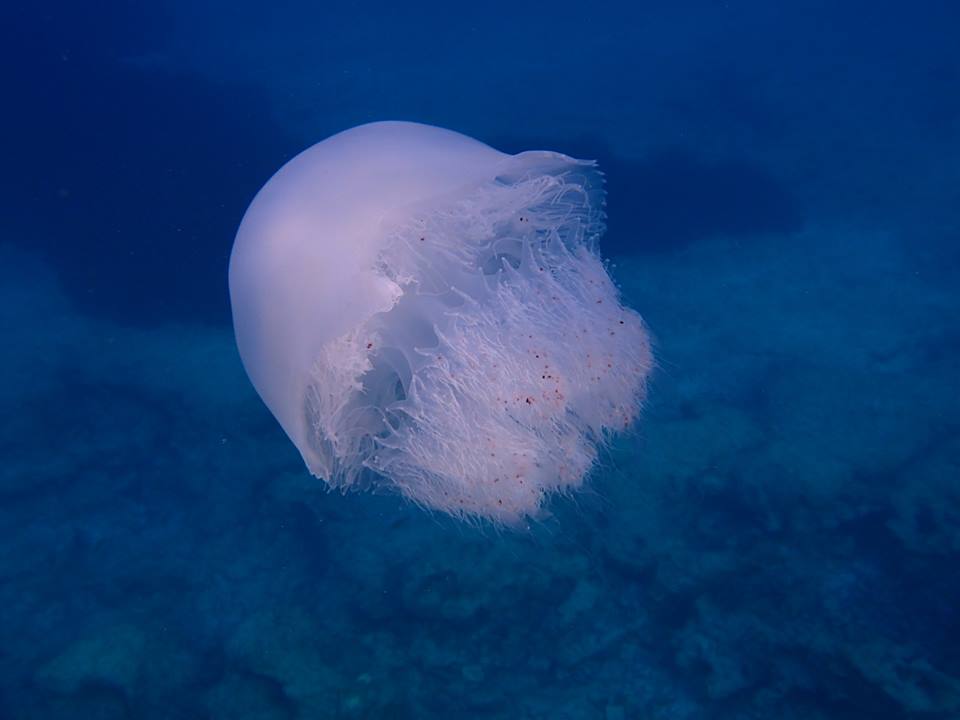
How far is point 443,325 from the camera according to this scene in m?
3.94

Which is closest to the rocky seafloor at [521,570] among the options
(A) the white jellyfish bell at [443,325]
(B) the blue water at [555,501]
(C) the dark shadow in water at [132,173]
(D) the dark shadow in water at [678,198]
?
(B) the blue water at [555,501]

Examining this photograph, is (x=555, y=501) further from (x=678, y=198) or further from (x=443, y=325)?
(x=678, y=198)

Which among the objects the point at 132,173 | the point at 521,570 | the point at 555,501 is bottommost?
the point at 521,570

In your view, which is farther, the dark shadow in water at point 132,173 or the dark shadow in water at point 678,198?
the dark shadow in water at point 678,198

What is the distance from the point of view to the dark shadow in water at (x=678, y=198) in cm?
1079

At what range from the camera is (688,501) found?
5371 mm

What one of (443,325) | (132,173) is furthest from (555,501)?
(132,173)

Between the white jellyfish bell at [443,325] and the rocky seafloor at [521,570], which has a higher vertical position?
the white jellyfish bell at [443,325]

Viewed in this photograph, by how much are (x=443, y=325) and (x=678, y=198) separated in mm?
8866

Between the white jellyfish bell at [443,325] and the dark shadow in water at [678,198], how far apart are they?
642 cm

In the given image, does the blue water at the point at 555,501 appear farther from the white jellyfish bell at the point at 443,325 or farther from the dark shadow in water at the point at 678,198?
the white jellyfish bell at the point at 443,325

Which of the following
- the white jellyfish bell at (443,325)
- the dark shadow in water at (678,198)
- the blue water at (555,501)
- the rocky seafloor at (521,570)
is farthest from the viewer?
the dark shadow in water at (678,198)

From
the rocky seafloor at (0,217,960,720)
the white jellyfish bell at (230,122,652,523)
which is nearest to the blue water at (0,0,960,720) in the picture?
the rocky seafloor at (0,217,960,720)

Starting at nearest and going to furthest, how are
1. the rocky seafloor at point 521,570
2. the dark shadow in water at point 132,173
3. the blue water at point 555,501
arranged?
the rocky seafloor at point 521,570 < the blue water at point 555,501 < the dark shadow in water at point 132,173
